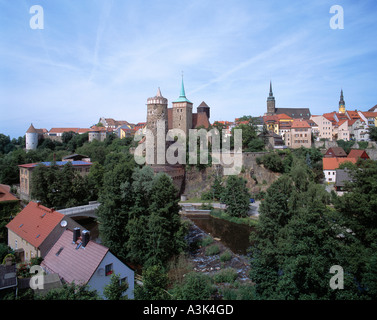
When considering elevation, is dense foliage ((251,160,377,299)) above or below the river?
above

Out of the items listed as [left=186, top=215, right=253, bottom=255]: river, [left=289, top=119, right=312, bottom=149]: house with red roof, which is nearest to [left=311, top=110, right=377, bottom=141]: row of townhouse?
[left=289, top=119, right=312, bottom=149]: house with red roof

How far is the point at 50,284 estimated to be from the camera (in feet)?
29.4

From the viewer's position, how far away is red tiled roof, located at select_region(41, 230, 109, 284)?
10320 millimetres

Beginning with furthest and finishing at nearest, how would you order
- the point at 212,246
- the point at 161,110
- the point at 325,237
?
the point at 161,110
the point at 212,246
the point at 325,237

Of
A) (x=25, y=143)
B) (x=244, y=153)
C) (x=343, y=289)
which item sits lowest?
(x=343, y=289)

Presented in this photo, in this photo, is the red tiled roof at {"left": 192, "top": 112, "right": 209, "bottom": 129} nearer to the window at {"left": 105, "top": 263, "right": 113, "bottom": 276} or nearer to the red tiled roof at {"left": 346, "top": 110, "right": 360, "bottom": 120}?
the red tiled roof at {"left": 346, "top": 110, "right": 360, "bottom": 120}

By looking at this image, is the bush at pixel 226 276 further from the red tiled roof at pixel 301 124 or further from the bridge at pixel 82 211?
the red tiled roof at pixel 301 124

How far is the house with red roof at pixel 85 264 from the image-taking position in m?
10.3

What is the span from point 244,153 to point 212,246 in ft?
59.1

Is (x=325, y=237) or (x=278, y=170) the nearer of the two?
(x=325, y=237)

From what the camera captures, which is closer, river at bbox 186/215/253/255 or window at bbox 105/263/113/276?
window at bbox 105/263/113/276

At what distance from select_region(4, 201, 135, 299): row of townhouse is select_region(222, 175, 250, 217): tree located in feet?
47.4

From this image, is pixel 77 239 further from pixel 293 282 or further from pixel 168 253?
pixel 293 282

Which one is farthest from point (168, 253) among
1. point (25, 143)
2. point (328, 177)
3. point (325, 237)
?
point (25, 143)
